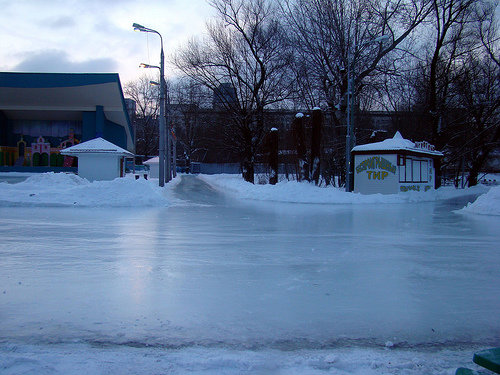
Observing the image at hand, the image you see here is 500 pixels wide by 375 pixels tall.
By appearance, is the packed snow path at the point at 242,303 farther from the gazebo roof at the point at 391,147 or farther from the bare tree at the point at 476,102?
the bare tree at the point at 476,102

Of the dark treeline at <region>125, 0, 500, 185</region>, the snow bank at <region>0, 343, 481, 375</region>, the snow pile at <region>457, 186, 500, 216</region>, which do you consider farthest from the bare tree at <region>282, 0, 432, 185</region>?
the snow bank at <region>0, 343, 481, 375</region>

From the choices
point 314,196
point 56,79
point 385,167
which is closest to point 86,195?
point 314,196

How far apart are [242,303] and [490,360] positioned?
2.69 metres

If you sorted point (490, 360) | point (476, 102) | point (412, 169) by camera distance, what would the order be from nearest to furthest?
point (490, 360) < point (412, 169) < point (476, 102)

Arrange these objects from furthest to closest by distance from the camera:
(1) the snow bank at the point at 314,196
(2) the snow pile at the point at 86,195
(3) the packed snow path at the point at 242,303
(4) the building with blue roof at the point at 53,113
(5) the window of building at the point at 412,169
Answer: (4) the building with blue roof at the point at 53,113 → (5) the window of building at the point at 412,169 → (1) the snow bank at the point at 314,196 → (2) the snow pile at the point at 86,195 → (3) the packed snow path at the point at 242,303

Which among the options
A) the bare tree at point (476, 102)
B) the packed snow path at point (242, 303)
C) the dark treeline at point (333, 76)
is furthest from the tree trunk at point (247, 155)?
the packed snow path at point (242, 303)

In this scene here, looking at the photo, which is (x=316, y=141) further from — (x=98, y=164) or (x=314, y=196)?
(x=98, y=164)

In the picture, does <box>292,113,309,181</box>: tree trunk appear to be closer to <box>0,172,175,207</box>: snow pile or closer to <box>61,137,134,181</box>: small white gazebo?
<box>61,137,134,181</box>: small white gazebo

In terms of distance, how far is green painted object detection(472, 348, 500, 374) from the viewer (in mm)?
2532

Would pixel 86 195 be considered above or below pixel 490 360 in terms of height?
above

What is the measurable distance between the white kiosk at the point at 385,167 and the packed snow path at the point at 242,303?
1491 centimetres

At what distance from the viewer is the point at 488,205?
15.9 metres

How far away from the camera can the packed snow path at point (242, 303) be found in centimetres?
343

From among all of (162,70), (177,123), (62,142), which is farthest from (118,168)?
(177,123)
